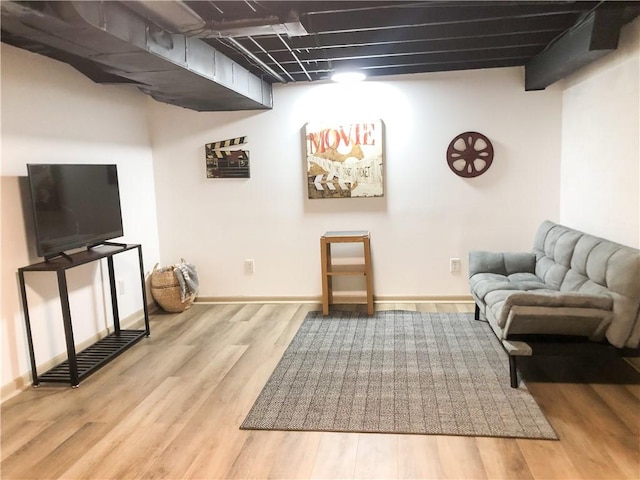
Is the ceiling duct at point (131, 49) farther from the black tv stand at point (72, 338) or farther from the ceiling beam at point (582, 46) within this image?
the ceiling beam at point (582, 46)

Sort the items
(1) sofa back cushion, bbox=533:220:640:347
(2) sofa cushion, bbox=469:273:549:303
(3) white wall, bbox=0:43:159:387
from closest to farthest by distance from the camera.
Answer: (1) sofa back cushion, bbox=533:220:640:347
(3) white wall, bbox=0:43:159:387
(2) sofa cushion, bbox=469:273:549:303

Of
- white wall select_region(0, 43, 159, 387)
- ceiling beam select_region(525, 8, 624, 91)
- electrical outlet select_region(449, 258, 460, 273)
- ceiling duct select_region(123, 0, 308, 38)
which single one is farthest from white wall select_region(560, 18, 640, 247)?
white wall select_region(0, 43, 159, 387)

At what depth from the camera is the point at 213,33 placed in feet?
9.07

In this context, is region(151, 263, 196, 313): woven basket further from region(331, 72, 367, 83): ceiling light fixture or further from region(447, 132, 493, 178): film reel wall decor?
region(447, 132, 493, 178): film reel wall decor

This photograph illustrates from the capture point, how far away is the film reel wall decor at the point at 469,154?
4453 millimetres

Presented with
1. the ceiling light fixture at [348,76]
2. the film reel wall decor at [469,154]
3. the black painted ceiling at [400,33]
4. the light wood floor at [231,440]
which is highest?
the black painted ceiling at [400,33]

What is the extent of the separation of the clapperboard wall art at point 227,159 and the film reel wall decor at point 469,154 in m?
1.94

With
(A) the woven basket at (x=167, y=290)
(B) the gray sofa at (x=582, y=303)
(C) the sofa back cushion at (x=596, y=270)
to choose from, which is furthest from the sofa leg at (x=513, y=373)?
(A) the woven basket at (x=167, y=290)

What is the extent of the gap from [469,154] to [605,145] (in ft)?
4.00

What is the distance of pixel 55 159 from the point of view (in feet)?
11.1

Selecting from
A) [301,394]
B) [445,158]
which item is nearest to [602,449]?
[301,394]

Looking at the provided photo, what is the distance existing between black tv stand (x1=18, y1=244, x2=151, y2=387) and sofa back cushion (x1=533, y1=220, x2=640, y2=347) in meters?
3.13

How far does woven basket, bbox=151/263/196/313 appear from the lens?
4566 mm

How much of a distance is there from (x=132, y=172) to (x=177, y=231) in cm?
77
